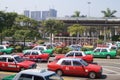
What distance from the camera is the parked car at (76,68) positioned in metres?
24.4

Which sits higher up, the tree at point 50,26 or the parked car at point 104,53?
the tree at point 50,26

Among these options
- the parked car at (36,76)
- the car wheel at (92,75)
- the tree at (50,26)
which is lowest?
the car wheel at (92,75)

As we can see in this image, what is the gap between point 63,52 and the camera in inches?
1811

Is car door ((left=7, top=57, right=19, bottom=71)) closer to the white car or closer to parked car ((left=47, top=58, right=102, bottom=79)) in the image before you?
parked car ((left=47, top=58, right=102, bottom=79))

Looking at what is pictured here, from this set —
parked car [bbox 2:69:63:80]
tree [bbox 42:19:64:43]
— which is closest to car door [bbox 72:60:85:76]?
parked car [bbox 2:69:63:80]

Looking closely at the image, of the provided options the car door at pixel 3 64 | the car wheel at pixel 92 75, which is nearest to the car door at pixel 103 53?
the car wheel at pixel 92 75

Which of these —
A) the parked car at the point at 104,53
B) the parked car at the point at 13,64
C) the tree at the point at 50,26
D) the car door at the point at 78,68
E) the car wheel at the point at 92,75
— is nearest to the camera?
the car wheel at the point at 92,75

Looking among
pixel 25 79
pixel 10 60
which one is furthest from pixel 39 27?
pixel 25 79

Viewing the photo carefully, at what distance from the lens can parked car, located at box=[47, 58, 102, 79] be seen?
24.4 m

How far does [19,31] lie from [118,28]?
4396 cm

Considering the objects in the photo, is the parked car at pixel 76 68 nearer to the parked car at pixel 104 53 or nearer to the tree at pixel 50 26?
the parked car at pixel 104 53

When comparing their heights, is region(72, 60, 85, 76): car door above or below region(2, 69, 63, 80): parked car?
below

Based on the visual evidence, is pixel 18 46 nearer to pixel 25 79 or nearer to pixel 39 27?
pixel 39 27

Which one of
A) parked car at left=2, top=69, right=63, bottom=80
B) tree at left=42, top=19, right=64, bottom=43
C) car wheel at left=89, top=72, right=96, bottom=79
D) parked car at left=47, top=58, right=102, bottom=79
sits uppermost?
tree at left=42, top=19, right=64, bottom=43
